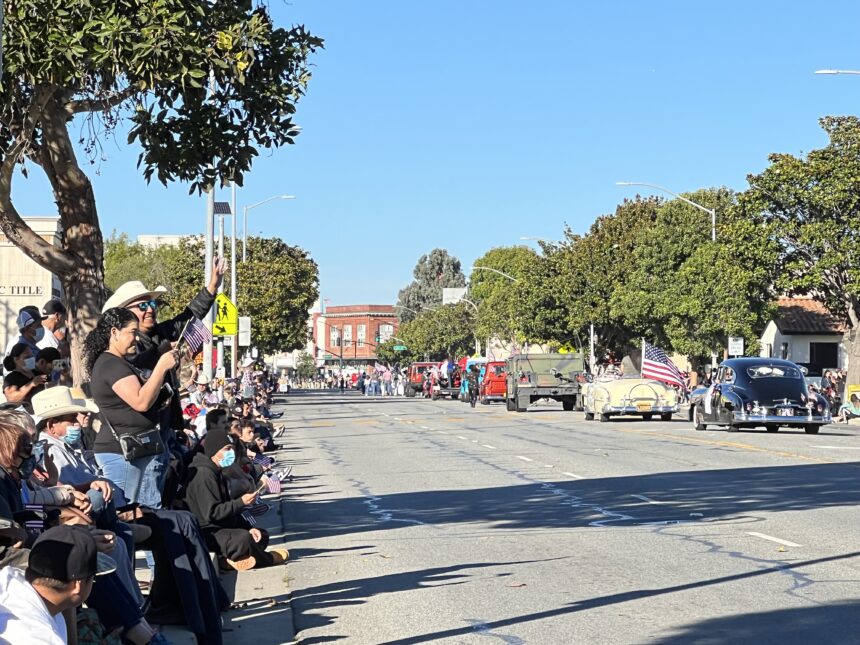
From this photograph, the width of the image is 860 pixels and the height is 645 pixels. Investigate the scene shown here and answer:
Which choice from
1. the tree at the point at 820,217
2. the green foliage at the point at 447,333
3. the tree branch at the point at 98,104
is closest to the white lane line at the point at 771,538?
the tree branch at the point at 98,104

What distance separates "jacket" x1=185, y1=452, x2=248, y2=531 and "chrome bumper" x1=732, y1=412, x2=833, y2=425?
2227cm

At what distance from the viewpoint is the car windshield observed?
1277 inches

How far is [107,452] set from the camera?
31.2 feet

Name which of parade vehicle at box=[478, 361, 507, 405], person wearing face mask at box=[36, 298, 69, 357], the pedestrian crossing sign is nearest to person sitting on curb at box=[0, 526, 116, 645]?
person wearing face mask at box=[36, 298, 69, 357]

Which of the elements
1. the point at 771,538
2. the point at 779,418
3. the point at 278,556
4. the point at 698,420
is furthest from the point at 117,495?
the point at 698,420

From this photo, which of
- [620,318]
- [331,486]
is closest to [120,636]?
[331,486]

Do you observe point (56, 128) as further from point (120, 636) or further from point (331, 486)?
point (331, 486)

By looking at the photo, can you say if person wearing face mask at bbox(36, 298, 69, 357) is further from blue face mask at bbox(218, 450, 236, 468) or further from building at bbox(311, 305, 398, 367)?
building at bbox(311, 305, 398, 367)

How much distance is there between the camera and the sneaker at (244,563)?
38.5 feet

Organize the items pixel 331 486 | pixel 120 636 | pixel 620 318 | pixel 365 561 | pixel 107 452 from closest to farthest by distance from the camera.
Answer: pixel 120 636 → pixel 107 452 → pixel 365 561 → pixel 331 486 → pixel 620 318

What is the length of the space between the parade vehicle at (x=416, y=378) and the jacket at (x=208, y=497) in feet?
261

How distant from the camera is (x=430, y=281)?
164250mm

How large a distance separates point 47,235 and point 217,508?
35991 mm

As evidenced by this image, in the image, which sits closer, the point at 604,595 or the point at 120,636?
the point at 120,636
